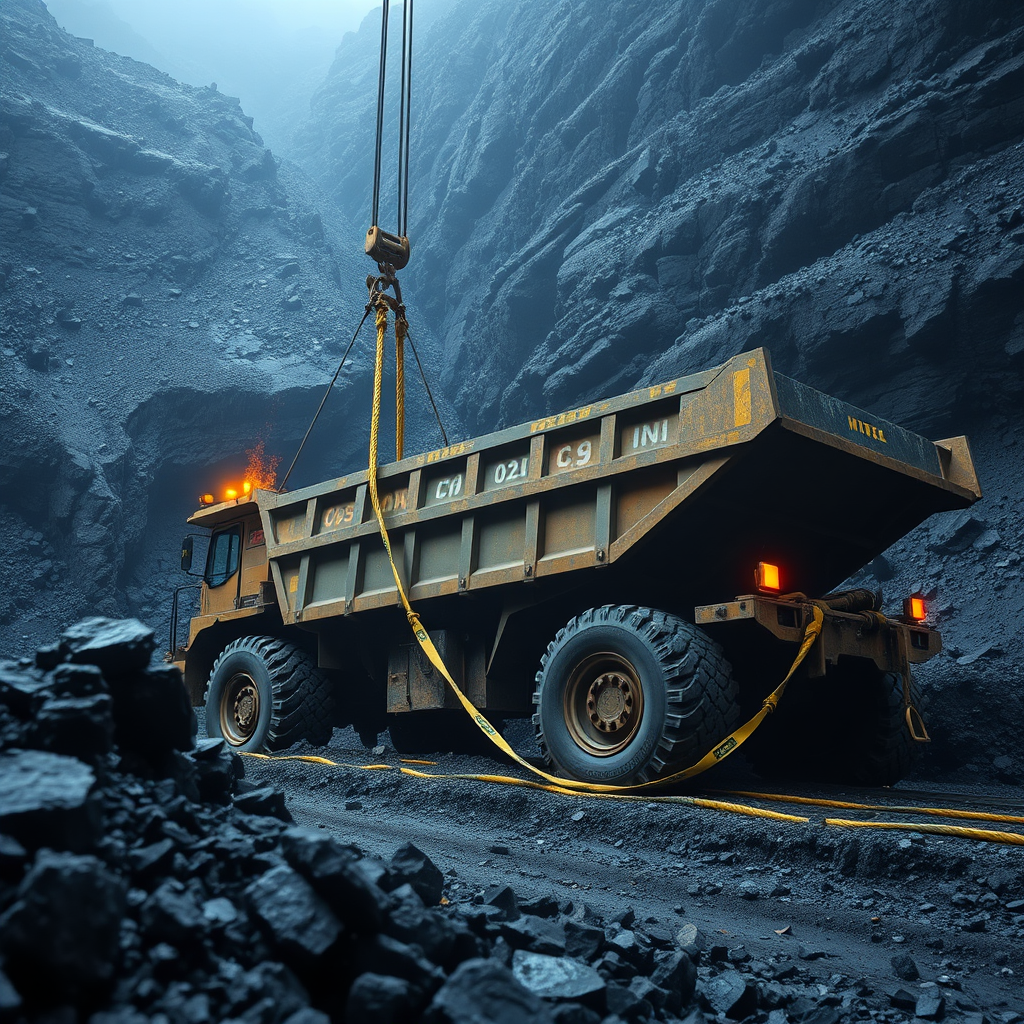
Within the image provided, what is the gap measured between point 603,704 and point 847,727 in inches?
87.8

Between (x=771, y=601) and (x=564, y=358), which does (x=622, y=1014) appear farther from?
(x=564, y=358)

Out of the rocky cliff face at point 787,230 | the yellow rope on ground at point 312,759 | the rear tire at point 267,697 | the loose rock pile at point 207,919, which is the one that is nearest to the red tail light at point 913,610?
the loose rock pile at point 207,919

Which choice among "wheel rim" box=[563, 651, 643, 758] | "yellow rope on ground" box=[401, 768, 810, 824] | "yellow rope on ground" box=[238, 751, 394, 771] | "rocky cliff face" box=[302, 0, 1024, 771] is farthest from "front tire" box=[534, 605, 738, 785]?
"rocky cliff face" box=[302, 0, 1024, 771]

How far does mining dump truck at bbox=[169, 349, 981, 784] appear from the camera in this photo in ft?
17.3

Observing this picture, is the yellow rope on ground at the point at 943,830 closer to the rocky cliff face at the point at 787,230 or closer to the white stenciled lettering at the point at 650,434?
the white stenciled lettering at the point at 650,434

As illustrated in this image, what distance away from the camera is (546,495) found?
6.18 metres

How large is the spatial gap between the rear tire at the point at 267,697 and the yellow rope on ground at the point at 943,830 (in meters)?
5.33

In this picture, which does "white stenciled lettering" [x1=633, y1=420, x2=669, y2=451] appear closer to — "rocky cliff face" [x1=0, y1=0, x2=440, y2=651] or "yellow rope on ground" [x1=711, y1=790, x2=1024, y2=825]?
"yellow rope on ground" [x1=711, y1=790, x2=1024, y2=825]

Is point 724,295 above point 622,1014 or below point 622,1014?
above

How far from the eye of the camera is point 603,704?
18.7 ft

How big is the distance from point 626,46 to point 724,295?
1564 cm

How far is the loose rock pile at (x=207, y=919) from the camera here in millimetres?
1573

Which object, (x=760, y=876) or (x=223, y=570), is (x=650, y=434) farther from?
(x=223, y=570)

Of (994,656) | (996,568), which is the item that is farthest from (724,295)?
(994,656)
